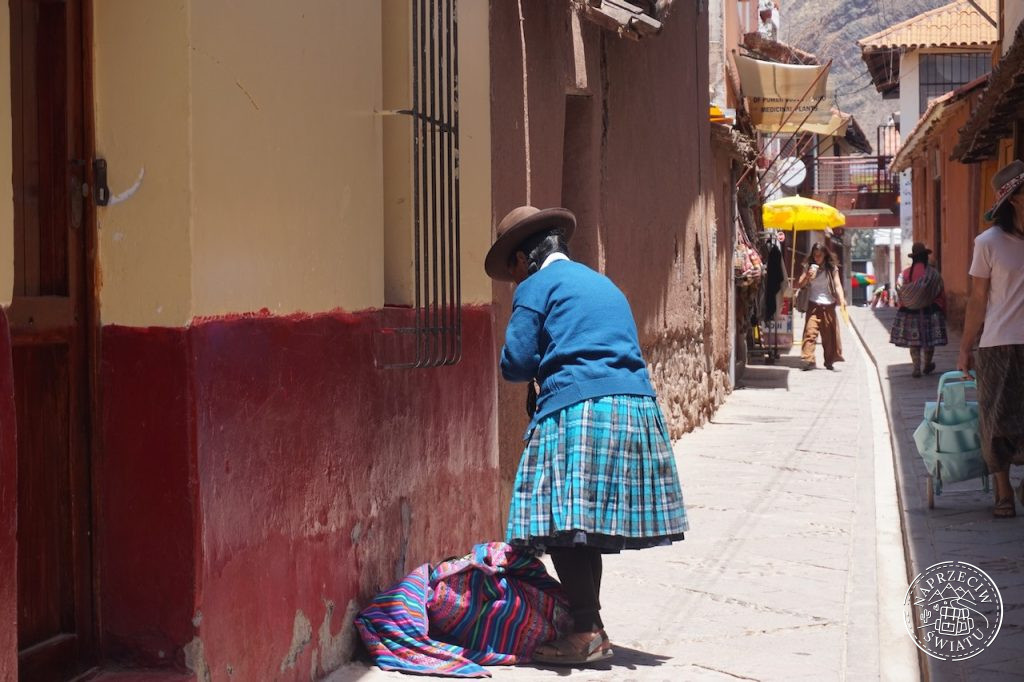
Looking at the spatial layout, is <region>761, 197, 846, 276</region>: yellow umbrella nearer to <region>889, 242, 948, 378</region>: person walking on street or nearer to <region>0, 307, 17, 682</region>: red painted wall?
<region>889, 242, 948, 378</region>: person walking on street

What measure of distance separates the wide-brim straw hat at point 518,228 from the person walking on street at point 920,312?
12343mm

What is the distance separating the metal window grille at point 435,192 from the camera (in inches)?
215

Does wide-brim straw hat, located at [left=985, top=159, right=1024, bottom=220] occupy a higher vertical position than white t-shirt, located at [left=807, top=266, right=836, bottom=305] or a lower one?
higher

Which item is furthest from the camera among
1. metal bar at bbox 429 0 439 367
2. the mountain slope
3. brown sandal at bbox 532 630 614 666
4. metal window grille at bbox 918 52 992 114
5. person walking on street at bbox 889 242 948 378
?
the mountain slope

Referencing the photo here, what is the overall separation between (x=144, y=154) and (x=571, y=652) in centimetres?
238

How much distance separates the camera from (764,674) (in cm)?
495

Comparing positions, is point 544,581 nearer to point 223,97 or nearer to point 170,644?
point 170,644

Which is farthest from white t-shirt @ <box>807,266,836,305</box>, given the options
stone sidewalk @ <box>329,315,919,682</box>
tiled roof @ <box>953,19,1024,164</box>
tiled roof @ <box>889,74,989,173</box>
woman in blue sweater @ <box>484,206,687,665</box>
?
woman in blue sweater @ <box>484,206,687,665</box>

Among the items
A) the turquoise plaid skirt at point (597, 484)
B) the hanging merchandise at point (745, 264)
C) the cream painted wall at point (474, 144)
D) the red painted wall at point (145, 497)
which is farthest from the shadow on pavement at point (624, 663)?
the hanging merchandise at point (745, 264)

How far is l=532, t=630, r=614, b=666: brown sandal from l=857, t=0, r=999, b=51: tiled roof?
35.7m

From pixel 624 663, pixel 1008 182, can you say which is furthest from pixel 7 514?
pixel 1008 182

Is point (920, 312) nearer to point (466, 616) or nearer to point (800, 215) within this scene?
point (800, 215)

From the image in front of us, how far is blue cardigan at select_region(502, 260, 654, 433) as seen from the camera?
489cm

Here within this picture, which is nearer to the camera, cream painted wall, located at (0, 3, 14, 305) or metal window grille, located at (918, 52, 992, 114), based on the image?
cream painted wall, located at (0, 3, 14, 305)
